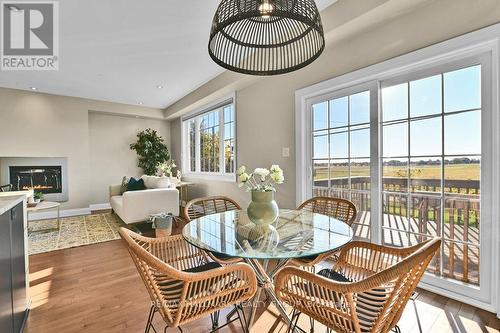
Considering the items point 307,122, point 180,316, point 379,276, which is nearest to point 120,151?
point 307,122

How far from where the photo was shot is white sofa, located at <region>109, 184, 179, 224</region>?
3611 mm

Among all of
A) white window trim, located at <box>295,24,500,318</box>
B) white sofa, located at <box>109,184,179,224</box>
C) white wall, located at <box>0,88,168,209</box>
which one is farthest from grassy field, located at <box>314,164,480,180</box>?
white wall, located at <box>0,88,168,209</box>

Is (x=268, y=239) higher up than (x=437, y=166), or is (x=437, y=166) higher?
(x=437, y=166)

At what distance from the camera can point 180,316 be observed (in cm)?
110

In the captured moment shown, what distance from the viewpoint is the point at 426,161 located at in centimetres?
204

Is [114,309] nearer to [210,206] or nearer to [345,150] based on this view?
[210,206]

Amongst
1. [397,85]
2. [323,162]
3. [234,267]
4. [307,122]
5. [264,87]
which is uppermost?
[264,87]

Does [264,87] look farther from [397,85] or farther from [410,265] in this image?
[410,265]

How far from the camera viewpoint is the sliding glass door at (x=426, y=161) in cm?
178

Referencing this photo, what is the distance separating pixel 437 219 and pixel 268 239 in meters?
1.58

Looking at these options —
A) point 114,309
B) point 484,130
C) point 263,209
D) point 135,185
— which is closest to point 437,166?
point 484,130

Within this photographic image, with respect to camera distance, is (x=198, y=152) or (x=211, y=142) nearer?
(x=211, y=142)

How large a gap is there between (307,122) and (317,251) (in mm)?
2011

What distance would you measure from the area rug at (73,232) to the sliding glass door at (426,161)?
3.59m
